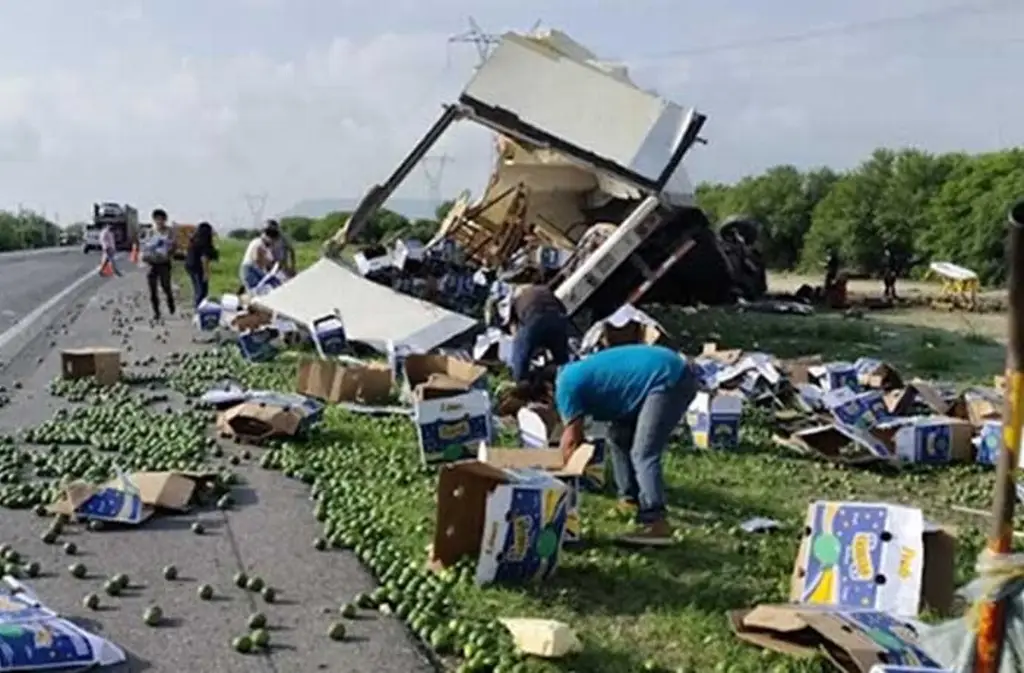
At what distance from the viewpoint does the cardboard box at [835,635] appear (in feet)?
18.6

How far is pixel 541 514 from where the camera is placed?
7.54 m

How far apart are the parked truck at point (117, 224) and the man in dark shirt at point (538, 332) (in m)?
67.8

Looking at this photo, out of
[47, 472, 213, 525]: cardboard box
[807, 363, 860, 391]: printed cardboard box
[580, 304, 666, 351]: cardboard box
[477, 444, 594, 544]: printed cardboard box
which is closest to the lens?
[477, 444, 594, 544]: printed cardboard box

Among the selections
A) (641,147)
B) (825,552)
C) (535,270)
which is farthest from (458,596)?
(535,270)

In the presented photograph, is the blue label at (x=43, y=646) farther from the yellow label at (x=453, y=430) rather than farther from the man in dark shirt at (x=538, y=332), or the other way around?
the man in dark shirt at (x=538, y=332)

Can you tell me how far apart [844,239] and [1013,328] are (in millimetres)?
45818

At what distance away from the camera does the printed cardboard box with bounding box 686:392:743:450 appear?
12094 millimetres

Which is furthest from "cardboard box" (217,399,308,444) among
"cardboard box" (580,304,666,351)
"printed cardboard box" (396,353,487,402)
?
"cardboard box" (580,304,666,351)

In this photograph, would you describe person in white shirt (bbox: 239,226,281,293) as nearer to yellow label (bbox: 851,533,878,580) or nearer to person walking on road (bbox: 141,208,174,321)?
person walking on road (bbox: 141,208,174,321)

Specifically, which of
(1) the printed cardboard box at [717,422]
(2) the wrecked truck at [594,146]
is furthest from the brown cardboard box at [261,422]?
(2) the wrecked truck at [594,146]

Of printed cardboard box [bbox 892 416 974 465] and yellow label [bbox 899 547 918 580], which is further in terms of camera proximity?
printed cardboard box [bbox 892 416 974 465]

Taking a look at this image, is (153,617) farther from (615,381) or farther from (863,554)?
(863,554)

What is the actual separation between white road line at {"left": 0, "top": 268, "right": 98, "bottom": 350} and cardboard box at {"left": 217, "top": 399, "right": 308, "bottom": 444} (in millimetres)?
9475

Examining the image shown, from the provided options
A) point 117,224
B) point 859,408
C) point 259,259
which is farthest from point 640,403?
point 117,224
